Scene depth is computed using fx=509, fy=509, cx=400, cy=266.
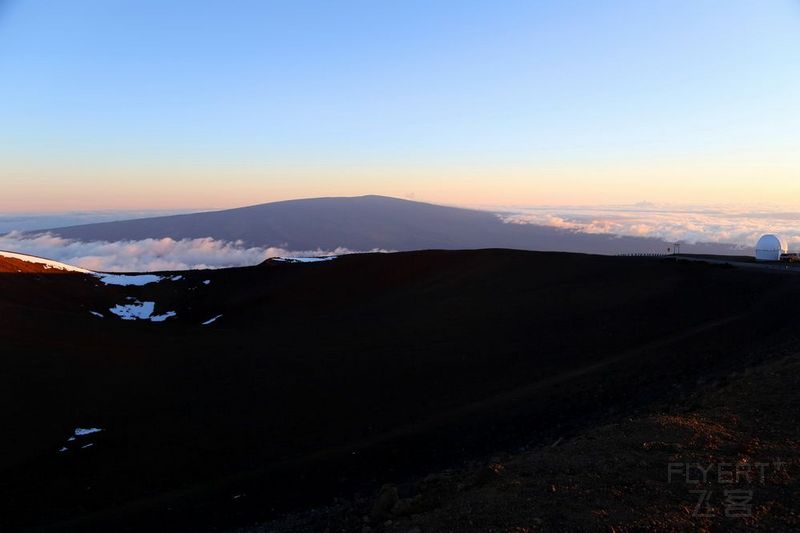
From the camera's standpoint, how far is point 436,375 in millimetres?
18078

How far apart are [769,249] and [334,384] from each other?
116 feet

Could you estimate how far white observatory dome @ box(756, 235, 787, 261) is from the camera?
36688 mm

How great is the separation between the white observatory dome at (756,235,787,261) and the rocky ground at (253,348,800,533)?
33.3m

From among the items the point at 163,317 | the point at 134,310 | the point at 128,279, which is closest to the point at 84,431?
Answer: the point at 163,317

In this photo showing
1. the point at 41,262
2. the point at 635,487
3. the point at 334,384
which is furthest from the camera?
the point at 41,262

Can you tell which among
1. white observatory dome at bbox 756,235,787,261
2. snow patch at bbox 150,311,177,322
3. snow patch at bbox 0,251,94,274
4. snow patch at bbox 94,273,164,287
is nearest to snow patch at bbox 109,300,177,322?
snow patch at bbox 150,311,177,322

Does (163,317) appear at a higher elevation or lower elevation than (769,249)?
lower

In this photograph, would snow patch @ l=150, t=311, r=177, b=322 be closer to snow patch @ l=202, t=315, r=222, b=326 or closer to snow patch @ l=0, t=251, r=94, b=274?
snow patch @ l=202, t=315, r=222, b=326

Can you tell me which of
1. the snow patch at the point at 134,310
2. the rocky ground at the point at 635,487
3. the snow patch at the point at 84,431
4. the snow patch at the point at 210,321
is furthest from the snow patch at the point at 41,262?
the rocky ground at the point at 635,487

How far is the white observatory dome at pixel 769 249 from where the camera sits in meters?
36.7

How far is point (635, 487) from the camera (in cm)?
657

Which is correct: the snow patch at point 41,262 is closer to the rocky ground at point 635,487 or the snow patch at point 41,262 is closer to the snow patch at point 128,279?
the snow patch at point 128,279

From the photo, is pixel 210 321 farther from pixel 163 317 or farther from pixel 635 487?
pixel 635 487

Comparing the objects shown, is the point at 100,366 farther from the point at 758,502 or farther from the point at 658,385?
the point at 758,502
